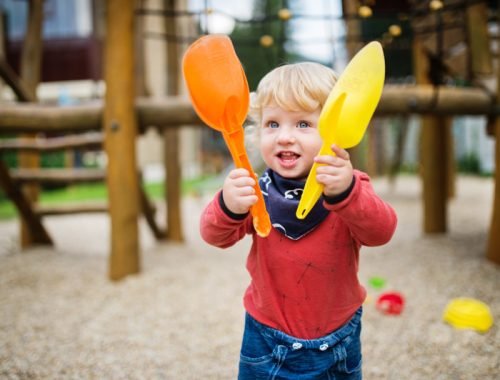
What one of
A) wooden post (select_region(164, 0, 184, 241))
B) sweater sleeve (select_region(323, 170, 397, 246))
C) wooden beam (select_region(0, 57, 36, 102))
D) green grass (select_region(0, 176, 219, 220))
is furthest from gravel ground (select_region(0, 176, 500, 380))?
green grass (select_region(0, 176, 219, 220))

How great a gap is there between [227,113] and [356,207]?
35cm

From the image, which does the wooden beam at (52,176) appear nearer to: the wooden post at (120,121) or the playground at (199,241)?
the playground at (199,241)

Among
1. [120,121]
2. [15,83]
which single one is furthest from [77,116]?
[15,83]

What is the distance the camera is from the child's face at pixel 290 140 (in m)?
1.09

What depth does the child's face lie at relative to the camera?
3.57ft

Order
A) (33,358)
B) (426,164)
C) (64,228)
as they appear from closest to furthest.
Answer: (33,358)
(426,164)
(64,228)

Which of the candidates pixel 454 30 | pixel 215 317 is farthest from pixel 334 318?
pixel 454 30

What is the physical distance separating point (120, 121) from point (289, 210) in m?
2.06

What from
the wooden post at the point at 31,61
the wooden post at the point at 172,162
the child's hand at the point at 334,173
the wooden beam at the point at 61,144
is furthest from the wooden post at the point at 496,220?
the wooden post at the point at 31,61

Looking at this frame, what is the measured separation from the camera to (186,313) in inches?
101

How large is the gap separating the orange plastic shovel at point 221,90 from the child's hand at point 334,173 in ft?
0.55

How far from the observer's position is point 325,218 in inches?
44.4

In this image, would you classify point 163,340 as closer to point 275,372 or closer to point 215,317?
point 215,317

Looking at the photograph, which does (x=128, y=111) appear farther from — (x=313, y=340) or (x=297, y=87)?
(x=313, y=340)
